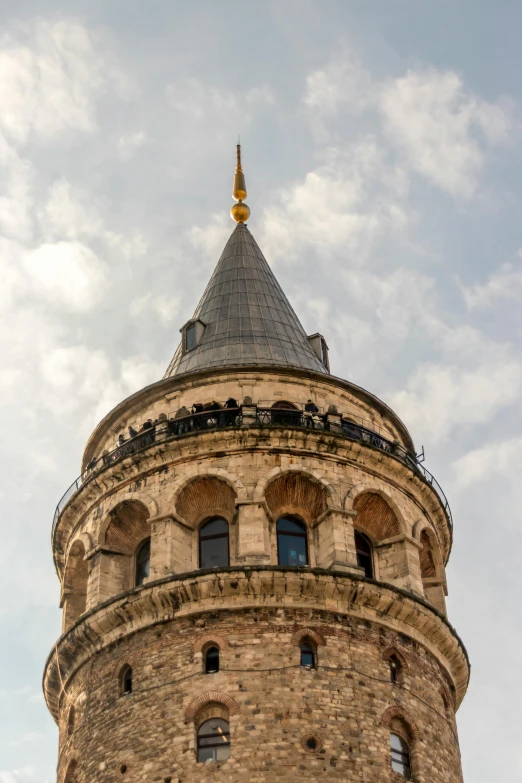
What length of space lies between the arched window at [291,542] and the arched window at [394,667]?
130 inches

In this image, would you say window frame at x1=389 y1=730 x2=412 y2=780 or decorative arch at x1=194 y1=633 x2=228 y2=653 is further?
decorative arch at x1=194 y1=633 x2=228 y2=653

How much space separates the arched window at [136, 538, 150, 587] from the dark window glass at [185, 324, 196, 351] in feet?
25.4

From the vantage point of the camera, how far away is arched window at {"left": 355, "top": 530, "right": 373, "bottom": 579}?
3347cm

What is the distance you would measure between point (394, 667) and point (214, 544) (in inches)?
218

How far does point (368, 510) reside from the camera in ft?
112

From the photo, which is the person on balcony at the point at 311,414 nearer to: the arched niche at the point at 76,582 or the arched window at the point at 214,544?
the arched window at the point at 214,544

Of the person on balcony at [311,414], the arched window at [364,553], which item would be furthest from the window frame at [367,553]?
the person on balcony at [311,414]

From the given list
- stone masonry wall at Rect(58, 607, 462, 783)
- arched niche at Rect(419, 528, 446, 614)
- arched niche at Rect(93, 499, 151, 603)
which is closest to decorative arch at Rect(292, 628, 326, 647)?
stone masonry wall at Rect(58, 607, 462, 783)

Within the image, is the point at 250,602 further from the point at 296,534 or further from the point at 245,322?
the point at 245,322

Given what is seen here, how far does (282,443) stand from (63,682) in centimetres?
830

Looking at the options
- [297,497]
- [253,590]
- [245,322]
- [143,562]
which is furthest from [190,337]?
[253,590]

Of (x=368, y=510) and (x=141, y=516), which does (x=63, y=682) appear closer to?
(x=141, y=516)

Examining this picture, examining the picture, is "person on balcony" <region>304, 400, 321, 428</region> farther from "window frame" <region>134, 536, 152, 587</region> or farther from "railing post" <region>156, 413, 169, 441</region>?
"window frame" <region>134, 536, 152, 587</region>

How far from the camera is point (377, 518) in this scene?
34.2 metres
